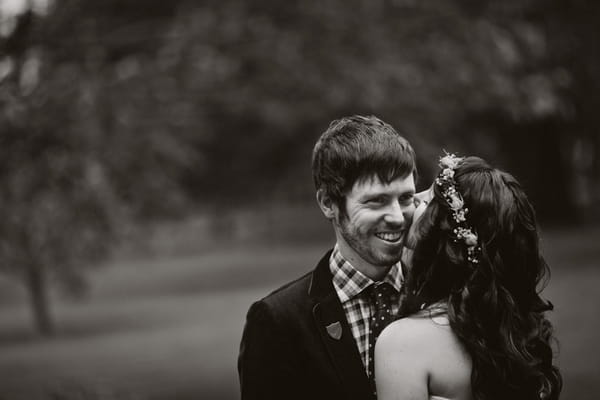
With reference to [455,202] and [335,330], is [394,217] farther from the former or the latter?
[335,330]

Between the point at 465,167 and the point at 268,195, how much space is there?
642 inches

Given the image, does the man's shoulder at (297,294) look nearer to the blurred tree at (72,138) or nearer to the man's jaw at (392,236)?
the man's jaw at (392,236)

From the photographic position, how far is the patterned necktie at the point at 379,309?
309cm

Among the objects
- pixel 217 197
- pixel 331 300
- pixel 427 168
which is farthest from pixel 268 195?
pixel 331 300

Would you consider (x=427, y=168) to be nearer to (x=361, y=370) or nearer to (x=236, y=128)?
(x=361, y=370)

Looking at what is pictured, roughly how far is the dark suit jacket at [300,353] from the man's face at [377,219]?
22 cm

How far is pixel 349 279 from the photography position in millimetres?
3174

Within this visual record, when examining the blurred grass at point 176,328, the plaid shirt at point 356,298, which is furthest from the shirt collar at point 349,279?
the blurred grass at point 176,328

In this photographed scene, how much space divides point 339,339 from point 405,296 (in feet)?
0.93

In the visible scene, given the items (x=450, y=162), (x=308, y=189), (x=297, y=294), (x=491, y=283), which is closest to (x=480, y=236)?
(x=491, y=283)

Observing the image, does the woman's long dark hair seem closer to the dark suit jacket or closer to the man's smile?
the man's smile

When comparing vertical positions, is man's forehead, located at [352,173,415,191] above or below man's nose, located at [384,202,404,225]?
above

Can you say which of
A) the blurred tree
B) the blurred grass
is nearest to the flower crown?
the blurred tree

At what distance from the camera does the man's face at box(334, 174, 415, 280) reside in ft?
10.1
